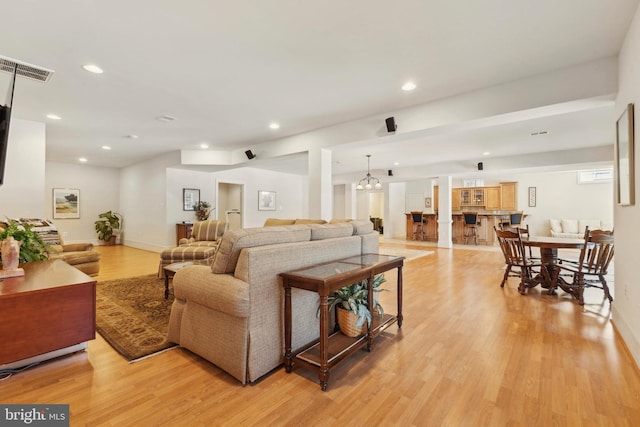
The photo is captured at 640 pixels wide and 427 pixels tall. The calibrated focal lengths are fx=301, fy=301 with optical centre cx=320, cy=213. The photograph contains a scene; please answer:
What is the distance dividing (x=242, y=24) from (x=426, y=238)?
980cm

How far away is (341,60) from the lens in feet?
9.26

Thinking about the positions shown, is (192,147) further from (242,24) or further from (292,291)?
(292,291)

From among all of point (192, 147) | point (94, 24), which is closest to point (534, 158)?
point (192, 147)

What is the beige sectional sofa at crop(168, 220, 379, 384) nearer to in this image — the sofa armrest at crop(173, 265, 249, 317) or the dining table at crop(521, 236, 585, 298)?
the sofa armrest at crop(173, 265, 249, 317)

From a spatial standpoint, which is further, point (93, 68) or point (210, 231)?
point (210, 231)

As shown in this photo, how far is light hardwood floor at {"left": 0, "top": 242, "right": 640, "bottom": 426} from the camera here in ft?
5.22

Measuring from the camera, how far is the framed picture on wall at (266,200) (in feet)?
30.7

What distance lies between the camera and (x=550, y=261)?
412 centimetres

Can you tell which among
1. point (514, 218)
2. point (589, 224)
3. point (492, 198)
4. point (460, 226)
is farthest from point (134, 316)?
point (589, 224)

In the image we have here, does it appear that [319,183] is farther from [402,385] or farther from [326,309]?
[402,385]

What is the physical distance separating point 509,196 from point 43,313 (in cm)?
1217

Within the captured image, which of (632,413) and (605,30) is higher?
(605,30)

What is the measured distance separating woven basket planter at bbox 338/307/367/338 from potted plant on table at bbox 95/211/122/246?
899cm

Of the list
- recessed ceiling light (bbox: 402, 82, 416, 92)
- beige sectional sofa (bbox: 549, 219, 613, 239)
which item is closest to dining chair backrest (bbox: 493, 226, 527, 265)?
recessed ceiling light (bbox: 402, 82, 416, 92)
